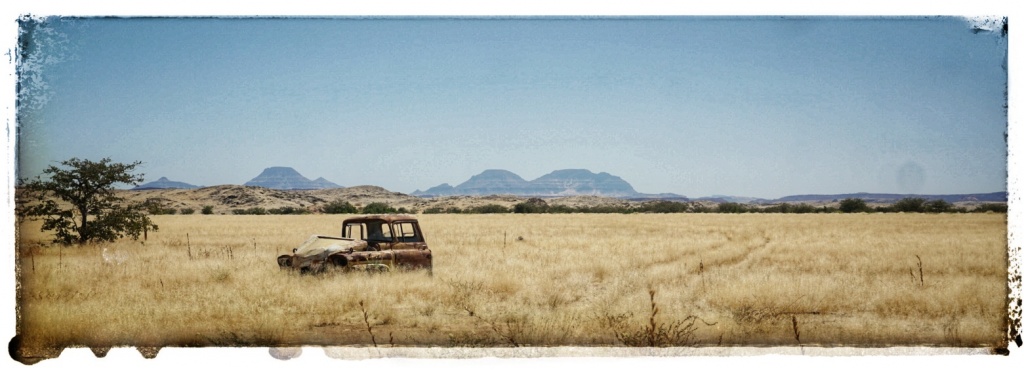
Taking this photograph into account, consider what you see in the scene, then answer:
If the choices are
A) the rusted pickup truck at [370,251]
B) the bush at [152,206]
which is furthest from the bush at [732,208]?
the rusted pickup truck at [370,251]

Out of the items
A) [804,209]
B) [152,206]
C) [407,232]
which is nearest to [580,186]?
[407,232]

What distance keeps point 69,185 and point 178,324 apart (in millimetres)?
7137

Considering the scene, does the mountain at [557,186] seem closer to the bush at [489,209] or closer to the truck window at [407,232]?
the truck window at [407,232]

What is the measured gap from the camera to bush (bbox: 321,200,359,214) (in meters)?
40.5

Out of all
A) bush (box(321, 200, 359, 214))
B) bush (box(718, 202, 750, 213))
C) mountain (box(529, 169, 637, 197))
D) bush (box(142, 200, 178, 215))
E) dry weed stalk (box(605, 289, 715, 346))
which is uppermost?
mountain (box(529, 169, 637, 197))

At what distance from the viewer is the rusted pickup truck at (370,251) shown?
983 cm

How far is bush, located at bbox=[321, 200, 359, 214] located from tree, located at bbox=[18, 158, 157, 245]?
24379 mm

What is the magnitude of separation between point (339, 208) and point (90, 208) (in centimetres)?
2773

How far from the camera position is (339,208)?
41875mm

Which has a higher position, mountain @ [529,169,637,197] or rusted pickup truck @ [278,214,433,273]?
mountain @ [529,169,637,197]

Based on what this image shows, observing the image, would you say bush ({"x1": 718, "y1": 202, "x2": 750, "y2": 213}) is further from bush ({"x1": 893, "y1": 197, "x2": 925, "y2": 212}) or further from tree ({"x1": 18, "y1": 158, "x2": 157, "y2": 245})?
tree ({"x1": 18, "y1": 158, "x2": 157, "y2": 245})

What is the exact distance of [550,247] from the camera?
63.6ft

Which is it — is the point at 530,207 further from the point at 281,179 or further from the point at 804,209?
the point at 281,179

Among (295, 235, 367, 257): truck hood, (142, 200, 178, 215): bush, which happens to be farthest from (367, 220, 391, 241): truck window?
(142, 200, 178, 215): bush
